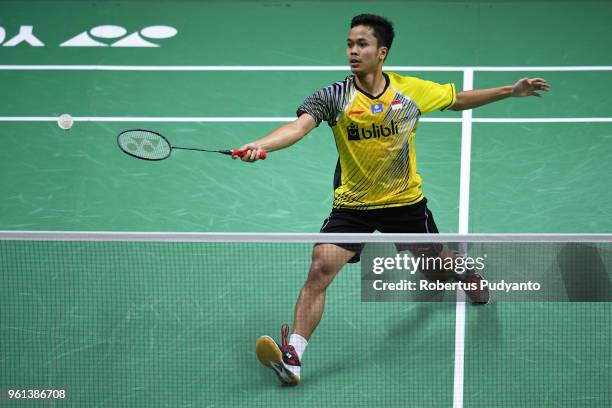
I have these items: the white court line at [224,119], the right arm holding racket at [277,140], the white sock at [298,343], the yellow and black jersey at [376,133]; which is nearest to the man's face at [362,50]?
the yellow and black jersey at [376,133]

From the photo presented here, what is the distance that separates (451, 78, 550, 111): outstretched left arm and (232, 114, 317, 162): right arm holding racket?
1065mm

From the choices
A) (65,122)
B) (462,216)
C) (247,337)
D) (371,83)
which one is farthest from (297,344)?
(65,122)

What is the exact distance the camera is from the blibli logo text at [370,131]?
6336mm

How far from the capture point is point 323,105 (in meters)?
6.27

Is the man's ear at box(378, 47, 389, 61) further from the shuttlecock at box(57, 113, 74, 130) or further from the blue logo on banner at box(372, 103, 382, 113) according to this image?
the shuttlecock at box(57, 113, 74, 130)

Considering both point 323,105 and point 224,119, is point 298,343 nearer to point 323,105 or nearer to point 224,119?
point 323,105

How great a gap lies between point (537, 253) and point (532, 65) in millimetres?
4179

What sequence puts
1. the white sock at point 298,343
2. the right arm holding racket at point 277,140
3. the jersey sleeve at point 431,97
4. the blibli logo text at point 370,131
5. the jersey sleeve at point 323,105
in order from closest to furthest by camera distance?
the right arm holding racket at point 277,140
the white sock at point 298,343
the jersey sleeve at point 323,105
the blibli logo text at point 370,131
the jersey sleeve at point 431,97

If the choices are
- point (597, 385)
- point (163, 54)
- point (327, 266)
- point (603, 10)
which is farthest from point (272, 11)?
point (597, 385)

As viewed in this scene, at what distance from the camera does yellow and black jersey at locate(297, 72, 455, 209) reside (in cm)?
632

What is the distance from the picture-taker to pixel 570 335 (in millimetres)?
6348

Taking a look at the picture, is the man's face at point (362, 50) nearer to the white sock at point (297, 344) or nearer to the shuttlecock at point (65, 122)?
the white sock at point (297, 344)

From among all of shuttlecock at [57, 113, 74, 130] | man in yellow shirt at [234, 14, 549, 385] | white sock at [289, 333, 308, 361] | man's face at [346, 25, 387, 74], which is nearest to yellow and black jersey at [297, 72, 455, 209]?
man in yellow shirt at [234, 14, 549, 385]

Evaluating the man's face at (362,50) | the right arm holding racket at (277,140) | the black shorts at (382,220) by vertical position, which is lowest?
the black shorts at (382,220)
